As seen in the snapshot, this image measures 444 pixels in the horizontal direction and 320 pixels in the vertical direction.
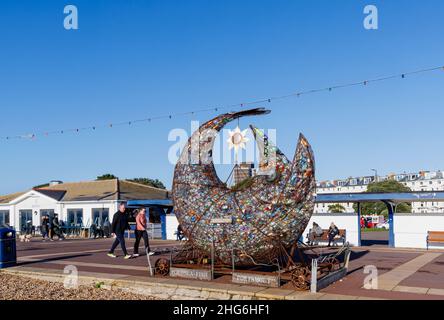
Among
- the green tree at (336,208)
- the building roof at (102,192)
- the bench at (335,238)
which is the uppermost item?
the building roof at (102,192)

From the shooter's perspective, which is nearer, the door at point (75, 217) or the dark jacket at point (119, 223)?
the dark jacket at point (119, 223)

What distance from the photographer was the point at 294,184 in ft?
31.5

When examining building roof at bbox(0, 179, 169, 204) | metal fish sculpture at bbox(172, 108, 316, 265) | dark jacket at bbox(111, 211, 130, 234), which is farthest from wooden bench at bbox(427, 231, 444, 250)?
building roof at bbox(0, 179, 169, 204)

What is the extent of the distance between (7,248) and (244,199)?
7.51 meters

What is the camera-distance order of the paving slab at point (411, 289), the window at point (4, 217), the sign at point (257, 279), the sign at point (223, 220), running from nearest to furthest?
1. the paving slab at point (411, 289)
2. the sign at point (257, 279)
3. the sign at point (223, 220)
4. the window at point (4, 217)

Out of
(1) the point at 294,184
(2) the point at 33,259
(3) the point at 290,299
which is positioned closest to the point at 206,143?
(1) the point at 294,184

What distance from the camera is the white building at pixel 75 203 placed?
111ft

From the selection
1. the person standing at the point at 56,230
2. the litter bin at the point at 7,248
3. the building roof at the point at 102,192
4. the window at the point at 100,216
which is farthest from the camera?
the building roof at the point at 102,192

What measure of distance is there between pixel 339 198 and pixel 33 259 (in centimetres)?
1289

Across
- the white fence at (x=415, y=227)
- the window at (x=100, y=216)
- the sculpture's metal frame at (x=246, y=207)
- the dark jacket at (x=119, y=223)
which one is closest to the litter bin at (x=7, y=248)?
the dark jacket at (x=119, y=223)

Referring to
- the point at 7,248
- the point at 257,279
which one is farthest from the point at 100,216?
the point at 257,279

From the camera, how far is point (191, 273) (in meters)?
10.1

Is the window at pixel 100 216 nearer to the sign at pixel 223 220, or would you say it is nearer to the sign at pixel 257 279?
the sign at pixel 223 220
